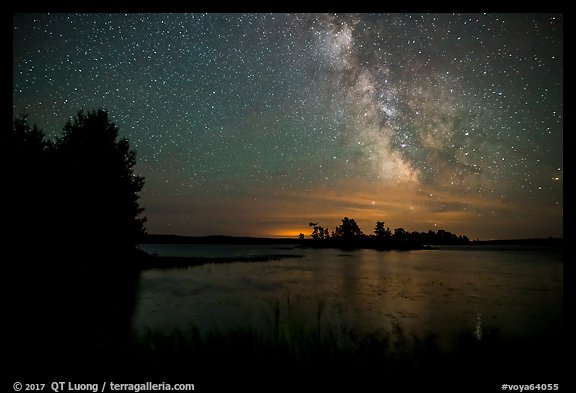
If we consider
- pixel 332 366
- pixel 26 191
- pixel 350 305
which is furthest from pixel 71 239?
pixel 332 366

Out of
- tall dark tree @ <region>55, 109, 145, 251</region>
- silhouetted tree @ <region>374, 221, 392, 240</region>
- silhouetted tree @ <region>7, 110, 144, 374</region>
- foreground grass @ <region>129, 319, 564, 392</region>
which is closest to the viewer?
foreground grass @ <region>129, 319, 564, 392</region>

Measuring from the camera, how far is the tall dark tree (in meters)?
25.7

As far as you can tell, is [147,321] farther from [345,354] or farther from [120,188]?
[120,188]

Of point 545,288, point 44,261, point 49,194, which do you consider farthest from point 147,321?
point 545,288

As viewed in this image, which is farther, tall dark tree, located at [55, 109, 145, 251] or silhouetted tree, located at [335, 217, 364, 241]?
silhouetted tree, located at [335, 217, 364, 241]

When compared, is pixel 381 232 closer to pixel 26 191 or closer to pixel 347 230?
pixel 347 230

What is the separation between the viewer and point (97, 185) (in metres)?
32.2

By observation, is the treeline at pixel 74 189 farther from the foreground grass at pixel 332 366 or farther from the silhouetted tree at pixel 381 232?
the silhouetted tree at pixel 381 232

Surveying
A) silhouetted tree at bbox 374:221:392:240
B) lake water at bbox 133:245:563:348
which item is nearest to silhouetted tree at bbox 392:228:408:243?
silhouetted tree at bbox 374:221:392:240

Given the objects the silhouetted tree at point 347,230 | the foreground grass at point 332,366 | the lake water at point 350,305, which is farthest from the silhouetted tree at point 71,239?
the silhouetted tree at point 347,230

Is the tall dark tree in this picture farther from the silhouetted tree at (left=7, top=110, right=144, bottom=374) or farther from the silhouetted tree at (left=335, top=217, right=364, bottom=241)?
the silhouetted tree at (left=335, top=217, right=364, bottom=241)

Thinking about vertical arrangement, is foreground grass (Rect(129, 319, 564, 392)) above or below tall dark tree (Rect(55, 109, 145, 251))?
below

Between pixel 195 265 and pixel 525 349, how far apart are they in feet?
152

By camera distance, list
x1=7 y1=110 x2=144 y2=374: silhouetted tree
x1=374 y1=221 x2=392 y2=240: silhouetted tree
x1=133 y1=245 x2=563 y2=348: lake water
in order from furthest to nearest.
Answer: x1=374 y1=221 x2=392 y2=240: silhouetted tree
x1=133 y1=245 x2=563 y2=348: lake water
x1=7 y1=110 x2=144 y2=374: silhouetted tree
